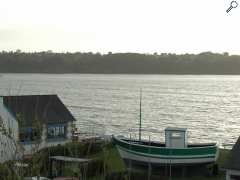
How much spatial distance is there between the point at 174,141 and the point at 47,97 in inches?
408

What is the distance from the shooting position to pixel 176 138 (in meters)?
27.9

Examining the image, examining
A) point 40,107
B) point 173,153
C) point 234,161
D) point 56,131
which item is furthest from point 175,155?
point 40,107

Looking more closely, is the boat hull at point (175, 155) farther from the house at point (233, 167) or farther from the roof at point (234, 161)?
the house at point (233, 167)

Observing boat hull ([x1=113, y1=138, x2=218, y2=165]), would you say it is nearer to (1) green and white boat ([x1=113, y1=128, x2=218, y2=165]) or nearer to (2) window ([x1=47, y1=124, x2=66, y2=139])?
(1) green and white boat ([x1=113, y1=128, x2=218, y2=165])

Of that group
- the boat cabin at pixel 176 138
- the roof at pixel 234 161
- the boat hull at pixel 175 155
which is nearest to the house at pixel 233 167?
the roof at pixel 234 161

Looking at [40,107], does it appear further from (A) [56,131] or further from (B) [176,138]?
(B) [176,138]

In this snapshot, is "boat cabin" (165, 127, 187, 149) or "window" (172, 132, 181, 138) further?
"window" (172, 132, 181, 138)

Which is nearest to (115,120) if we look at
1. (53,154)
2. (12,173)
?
(53,154)

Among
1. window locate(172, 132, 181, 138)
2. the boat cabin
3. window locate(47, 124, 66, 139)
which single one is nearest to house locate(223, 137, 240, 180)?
the boat cabin

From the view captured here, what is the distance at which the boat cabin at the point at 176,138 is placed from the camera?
27.6 metres

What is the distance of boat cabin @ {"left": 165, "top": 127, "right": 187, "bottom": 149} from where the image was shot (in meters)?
27.6

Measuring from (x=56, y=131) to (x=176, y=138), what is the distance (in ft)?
29.1

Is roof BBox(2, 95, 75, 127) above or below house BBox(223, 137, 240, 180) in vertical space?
above

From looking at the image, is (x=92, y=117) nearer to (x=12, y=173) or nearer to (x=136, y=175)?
(x=136, y=175)
